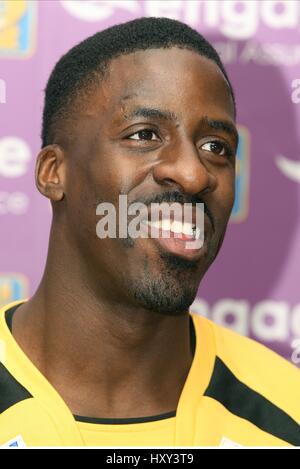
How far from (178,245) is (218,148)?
23cm

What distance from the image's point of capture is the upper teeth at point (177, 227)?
1.29m

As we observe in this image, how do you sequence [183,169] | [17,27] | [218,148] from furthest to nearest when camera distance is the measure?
1. [17,27]
2. [218,148]
3. [183,169]

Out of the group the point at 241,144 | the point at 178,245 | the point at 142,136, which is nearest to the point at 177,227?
the point at 178,245

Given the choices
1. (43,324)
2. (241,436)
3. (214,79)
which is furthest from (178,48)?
(241,436)

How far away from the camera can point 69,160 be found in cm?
141

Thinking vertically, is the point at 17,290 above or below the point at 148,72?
below

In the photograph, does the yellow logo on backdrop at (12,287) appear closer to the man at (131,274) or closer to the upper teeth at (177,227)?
the man at (131,274)

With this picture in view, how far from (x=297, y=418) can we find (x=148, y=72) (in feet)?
2.50

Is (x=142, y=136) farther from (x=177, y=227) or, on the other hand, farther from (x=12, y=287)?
(x=12, y=287)

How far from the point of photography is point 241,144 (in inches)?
73.4

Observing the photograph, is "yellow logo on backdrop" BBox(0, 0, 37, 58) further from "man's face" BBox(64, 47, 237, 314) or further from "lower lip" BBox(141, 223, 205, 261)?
"lower lip" BBox(141, 223, 205, 261)

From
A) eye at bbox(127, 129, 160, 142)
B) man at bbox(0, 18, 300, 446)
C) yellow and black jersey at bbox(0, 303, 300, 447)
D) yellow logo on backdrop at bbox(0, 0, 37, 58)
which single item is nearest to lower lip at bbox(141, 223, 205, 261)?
man at bbox(0, 18, 300, 446)
